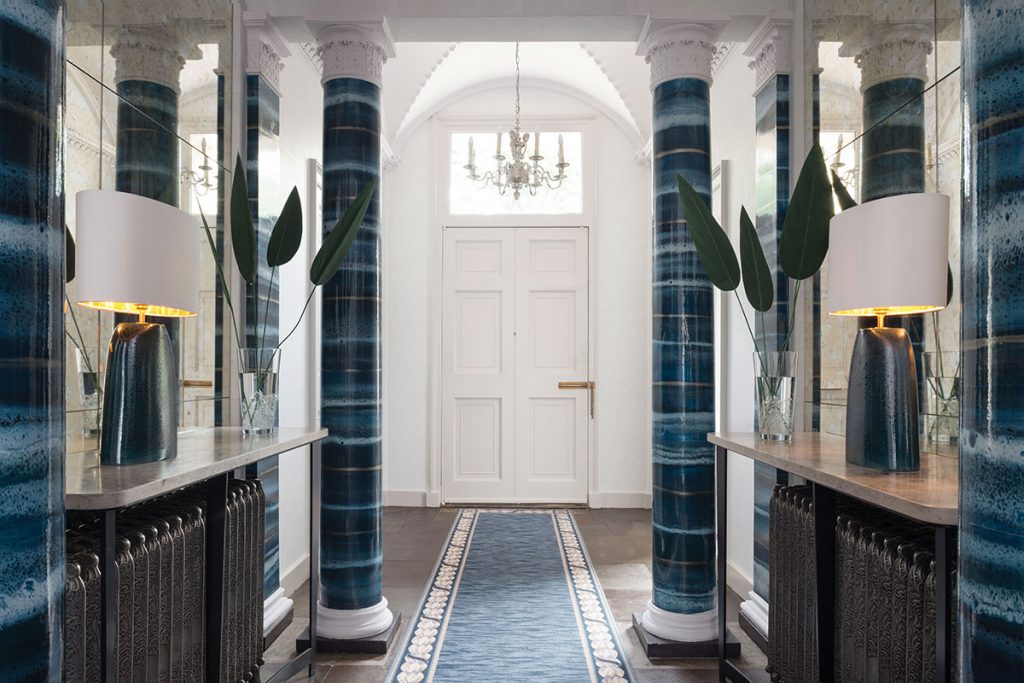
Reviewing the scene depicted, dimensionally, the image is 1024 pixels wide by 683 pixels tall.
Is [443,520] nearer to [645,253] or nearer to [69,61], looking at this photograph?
[645,253]

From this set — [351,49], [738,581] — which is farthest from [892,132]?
[738,581]

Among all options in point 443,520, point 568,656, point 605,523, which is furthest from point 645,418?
point 568,656

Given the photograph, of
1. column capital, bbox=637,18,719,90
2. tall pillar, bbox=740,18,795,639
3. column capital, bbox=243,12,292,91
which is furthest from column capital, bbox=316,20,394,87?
tall pillar, bbox=740,18,795,639

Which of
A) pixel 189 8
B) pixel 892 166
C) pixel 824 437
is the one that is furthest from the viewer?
pixel 189 8

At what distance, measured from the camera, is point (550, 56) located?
4699 mm

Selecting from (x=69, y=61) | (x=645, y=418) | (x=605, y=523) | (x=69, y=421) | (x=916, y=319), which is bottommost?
(x=605, y=523)

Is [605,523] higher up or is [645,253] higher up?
[645,253]

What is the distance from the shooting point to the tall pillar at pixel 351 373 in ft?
8.75

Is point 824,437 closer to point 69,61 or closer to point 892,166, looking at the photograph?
point 892,166

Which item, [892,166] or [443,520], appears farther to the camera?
[443,520]

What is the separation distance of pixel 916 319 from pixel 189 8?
8.60 ft

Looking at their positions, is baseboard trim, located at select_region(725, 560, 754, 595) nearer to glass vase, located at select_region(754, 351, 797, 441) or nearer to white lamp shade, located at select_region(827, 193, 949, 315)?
glass vase, located at select_region(754, 351, 797, 441)

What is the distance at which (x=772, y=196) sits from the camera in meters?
2.70

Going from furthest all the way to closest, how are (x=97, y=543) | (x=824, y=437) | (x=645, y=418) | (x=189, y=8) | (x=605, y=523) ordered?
(x=645, y=418) → (x=605, y=523) → (x=189, y=8) → (x=824, y=437) → (x=97, y=543)
